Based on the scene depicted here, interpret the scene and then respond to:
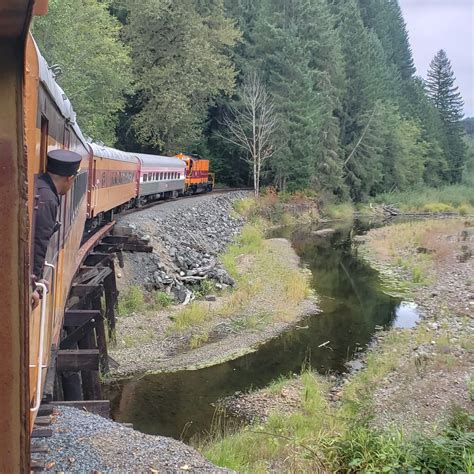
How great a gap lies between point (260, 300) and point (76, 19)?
14535 mm

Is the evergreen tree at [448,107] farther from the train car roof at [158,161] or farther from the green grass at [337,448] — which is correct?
the green grass at [337,448]

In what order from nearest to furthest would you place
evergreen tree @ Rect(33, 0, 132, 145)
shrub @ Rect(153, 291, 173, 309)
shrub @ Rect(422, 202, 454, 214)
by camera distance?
shrub @ Rect(153, 291, 173, 309), evergreen tree @ Rect(33, 0, 132, 145), shrub @ Rect(422, 202, 454, 214)

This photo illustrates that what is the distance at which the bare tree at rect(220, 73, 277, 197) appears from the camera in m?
39.2

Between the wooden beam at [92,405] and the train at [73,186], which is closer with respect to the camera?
the train at [73,186]

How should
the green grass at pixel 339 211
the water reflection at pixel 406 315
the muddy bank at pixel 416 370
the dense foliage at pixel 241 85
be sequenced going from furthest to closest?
the green grass at pixel 339 211 → the dense foliage at pixel 241 85 → the water reflection at pixel 406 315 → the muddy bank at pixel 416 370

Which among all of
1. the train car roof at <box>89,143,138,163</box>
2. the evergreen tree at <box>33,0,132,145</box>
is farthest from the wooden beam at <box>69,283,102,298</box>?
the evergreen tree at <box>33,0,132,145</box>

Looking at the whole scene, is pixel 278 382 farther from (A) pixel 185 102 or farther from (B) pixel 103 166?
(A) pixel 185 102

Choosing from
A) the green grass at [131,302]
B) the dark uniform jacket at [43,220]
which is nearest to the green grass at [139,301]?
the green grass at [131,302]

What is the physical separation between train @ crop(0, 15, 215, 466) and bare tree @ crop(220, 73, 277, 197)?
3.72 meters

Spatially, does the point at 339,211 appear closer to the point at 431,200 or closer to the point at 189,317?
the point at 431,200

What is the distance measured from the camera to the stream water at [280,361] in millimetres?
10618

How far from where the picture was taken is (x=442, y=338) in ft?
49.1

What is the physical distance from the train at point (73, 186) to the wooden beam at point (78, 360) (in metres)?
0.41

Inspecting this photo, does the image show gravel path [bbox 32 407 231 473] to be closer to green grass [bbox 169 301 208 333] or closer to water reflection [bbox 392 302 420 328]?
green grass [bbox 169 301 208 333]
